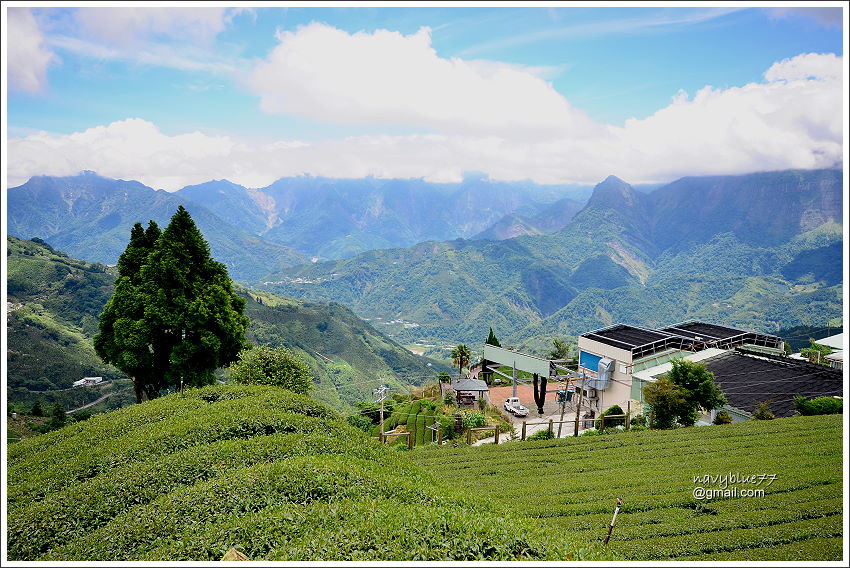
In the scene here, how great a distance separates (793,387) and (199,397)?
22.7 metres

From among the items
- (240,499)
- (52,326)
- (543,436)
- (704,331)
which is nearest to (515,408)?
(543,436)

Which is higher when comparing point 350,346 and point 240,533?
point 240,533

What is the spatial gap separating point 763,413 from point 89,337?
62293 millimetres

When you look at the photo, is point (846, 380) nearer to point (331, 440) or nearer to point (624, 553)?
point (624, 553)

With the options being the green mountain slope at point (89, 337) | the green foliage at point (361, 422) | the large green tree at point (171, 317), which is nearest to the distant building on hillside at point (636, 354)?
the green foliage at point (361, 422)

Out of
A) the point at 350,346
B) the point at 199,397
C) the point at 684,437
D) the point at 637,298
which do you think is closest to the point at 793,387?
the point at 684,437

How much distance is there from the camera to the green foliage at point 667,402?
59.2 ft

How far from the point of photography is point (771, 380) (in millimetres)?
22359

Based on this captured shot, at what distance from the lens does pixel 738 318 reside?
131 m

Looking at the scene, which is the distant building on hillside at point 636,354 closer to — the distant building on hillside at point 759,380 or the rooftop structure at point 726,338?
the rooftop structure at point 726,338

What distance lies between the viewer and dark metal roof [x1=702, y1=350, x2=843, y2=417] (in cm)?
2056

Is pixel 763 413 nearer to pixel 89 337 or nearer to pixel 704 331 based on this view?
pixel 704 331

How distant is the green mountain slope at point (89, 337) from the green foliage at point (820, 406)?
23.0 m

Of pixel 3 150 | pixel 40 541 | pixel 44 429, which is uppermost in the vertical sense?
pixel 3 150
